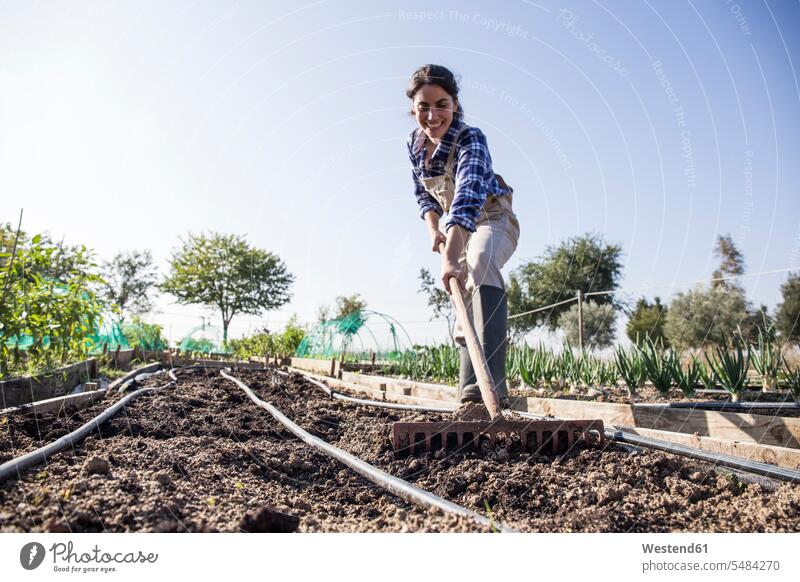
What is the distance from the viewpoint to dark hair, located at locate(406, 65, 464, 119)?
2646 mm

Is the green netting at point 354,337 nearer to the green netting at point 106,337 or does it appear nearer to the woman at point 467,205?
the green netting at point 106,337

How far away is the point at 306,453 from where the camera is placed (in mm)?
2029

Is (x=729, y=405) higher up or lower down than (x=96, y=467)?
higher up

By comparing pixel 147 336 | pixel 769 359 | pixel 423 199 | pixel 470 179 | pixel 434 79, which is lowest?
pixel 769 359

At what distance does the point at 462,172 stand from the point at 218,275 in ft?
20.9

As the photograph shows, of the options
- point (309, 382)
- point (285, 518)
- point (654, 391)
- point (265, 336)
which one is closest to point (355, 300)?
point (265, 336)

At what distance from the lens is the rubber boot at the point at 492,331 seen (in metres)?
2.57

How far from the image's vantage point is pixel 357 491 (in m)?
1.56

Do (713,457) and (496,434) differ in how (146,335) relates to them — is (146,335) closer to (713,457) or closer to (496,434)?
(496,434)

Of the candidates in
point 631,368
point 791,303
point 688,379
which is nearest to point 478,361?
point 688,379

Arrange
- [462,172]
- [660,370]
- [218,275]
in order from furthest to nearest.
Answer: [218,275], [660,370], [462,172]

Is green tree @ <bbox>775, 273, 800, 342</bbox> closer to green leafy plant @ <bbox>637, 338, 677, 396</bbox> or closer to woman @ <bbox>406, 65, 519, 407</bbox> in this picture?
green leafy plant @ <bbox>637, 338, 677, 396</bbox>
